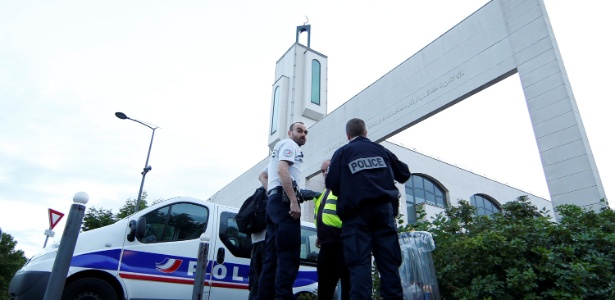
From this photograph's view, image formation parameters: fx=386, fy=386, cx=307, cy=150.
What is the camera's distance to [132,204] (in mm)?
19656

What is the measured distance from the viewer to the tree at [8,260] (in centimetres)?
3101

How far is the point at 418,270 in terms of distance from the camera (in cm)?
405

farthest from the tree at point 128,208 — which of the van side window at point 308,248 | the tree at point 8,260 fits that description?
the tree at point 8,260

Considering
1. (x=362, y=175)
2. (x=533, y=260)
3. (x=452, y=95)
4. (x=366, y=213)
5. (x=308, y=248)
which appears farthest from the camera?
(x=452, y=95)

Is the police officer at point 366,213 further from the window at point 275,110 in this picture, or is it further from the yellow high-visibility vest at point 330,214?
the window at point 275,110

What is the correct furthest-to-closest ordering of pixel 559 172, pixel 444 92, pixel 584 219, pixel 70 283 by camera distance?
pixel 444 92 → pixel 559 172 → pixel 584 219 → pixel 70 283

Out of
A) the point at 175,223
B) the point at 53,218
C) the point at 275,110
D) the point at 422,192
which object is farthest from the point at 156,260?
the point at 422,192

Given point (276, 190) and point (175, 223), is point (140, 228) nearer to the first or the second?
point (175, 223)

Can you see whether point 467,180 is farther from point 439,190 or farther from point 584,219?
point 584,219

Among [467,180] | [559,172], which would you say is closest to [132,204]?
[559,172]

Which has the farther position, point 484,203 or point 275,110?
point 484,203

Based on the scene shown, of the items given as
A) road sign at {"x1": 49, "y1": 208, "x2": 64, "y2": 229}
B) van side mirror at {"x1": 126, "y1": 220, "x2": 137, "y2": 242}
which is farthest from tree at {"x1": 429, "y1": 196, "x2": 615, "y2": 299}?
road sign at {"x1": 49, "y1": 208, "x2": 64, "y2": 229}

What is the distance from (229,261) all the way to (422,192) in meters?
18.0

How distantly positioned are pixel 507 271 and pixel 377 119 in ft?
34.2
